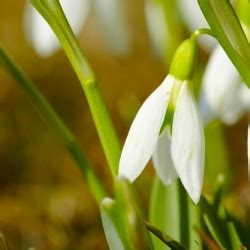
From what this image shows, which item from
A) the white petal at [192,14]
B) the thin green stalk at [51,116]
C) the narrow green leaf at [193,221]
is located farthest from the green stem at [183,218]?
the white petal at [192,14]

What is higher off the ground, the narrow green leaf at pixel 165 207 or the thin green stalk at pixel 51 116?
the thin green stalk at pixel 51 116

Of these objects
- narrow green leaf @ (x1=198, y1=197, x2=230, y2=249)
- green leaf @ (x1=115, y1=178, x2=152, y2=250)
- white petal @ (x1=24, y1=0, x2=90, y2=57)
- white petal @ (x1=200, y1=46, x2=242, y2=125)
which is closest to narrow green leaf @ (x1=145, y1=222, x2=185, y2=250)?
green leaf @ (x1=115, y1=178, x2=152, y2=250)

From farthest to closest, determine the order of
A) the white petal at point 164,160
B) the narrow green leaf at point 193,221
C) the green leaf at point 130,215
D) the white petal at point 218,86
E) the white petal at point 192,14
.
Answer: the white petal at point 192,14, the white petal at point 218,86, the narrow green leaf at point 193,221, the white petal at point 164,160, the green leaf at point 130,215

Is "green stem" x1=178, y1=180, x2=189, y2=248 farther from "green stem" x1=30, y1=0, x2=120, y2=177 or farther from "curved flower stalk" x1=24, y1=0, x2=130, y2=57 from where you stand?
"curved flower stalk" x1=24, y1=0, x2=130, y2=57

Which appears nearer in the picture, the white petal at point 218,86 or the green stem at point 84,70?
the green stem at point 84,70

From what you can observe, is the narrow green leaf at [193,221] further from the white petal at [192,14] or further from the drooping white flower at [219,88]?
the white petal at [192,14]

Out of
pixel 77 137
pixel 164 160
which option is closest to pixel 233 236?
pixel 164 160

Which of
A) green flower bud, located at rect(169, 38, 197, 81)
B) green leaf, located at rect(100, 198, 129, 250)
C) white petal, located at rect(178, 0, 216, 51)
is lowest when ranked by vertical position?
green leaf, located at rect(100, 198, 129, 250)
